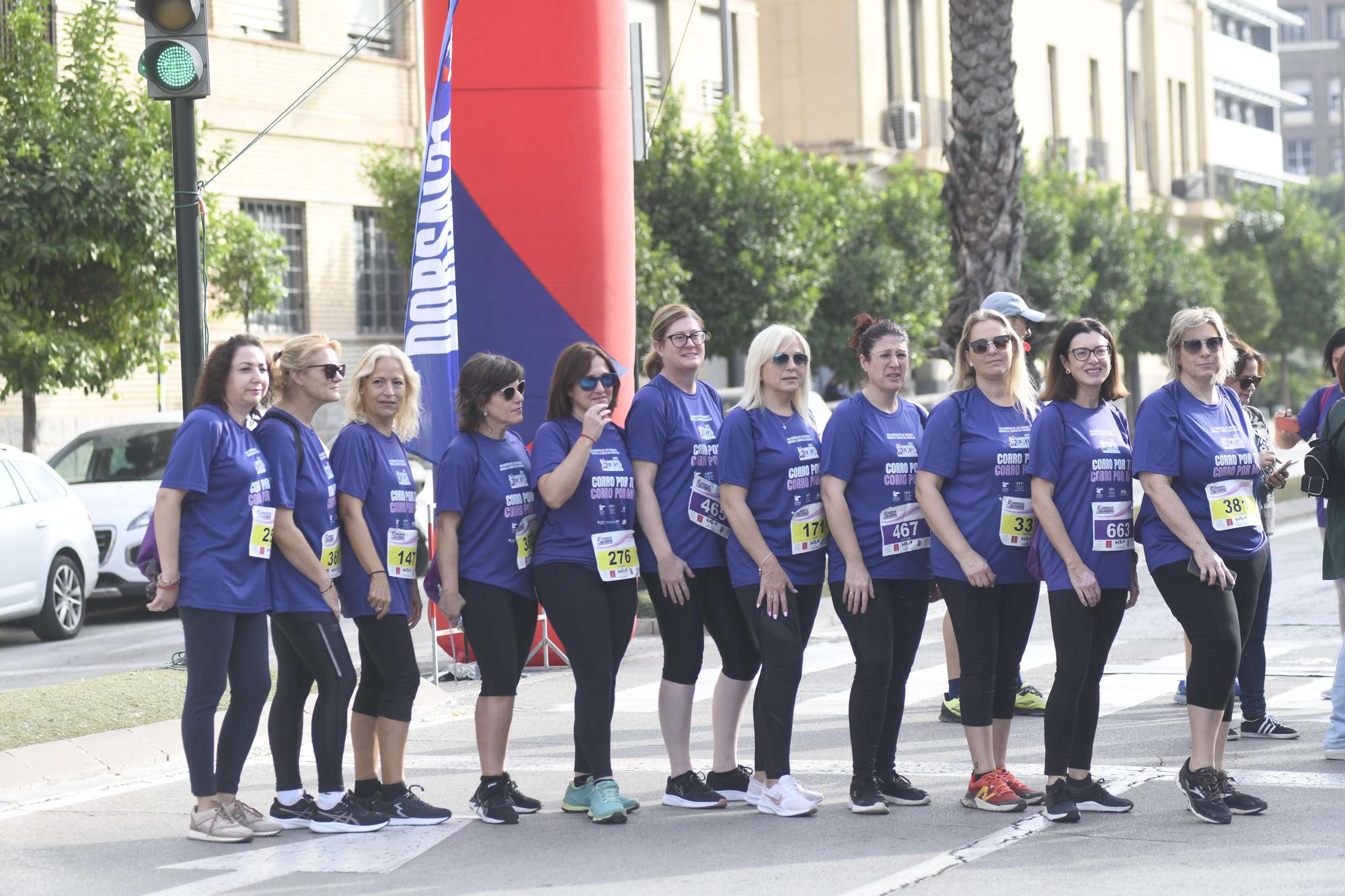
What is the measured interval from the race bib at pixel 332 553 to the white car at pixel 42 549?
733 cm

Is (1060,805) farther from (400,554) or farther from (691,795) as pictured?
(400,554)

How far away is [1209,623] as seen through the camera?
6770 millimetres

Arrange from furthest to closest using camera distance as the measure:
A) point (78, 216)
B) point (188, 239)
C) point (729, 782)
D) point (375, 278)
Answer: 1. point (375, 278)
2. point (78, 216)
3. point (188, 239)
4. point (729, 782)

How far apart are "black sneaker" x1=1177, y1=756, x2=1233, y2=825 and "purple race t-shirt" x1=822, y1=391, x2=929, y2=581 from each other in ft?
3.98

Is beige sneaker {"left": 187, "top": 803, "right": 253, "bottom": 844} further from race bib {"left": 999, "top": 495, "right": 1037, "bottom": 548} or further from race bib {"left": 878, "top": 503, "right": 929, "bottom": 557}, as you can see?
race bib {"left": 999, "top": 495, "right": 1037, "bottom": 548}

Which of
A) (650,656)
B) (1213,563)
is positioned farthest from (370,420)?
(650,656)

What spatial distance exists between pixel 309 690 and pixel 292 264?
1901cm

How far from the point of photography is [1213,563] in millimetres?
6664

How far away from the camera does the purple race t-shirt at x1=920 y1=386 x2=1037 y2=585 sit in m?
6.92

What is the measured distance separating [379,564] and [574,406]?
0.95 meters

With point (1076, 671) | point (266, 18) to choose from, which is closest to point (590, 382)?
point (1076, 671)

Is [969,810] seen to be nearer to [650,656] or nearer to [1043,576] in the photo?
[1043,576]

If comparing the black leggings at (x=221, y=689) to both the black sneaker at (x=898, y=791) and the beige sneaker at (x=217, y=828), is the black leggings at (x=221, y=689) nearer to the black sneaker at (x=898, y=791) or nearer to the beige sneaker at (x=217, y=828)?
the beige sneaker at (x=217, y=828)

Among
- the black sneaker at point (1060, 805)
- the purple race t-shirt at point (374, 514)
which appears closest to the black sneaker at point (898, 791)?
the black sneaker at point (1060, 805)
